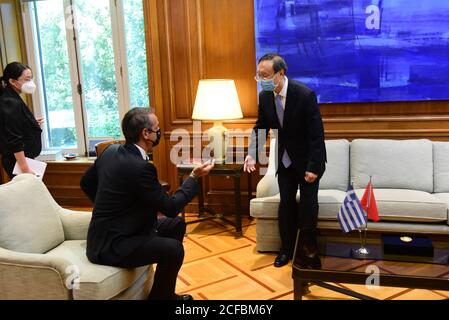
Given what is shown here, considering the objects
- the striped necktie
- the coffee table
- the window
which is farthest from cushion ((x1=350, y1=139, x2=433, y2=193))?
the window

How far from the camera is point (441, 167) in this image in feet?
9.99

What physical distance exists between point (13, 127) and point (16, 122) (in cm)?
4

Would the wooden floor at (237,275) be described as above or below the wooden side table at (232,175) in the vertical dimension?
below

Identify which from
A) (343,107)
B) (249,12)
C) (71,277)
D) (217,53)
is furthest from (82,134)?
(71,277)

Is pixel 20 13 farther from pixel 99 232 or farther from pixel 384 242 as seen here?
pixel 384 242

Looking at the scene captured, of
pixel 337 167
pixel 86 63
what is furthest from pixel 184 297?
pixel 86 63

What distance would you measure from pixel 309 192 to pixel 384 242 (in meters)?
0.60

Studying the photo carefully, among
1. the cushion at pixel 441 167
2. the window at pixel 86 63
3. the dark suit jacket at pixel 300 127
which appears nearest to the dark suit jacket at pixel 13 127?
the window at pixel 86 63

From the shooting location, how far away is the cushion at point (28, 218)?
1.98 m

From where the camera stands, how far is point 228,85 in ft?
11.0

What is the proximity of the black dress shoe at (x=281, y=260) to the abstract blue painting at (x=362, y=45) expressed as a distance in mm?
1329

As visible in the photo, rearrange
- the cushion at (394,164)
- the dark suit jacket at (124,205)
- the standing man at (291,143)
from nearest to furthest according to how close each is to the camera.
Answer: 1. the dark suit jacket at (124,205)
2. the standing man at (291,143)
3. the cushion at (394,164)

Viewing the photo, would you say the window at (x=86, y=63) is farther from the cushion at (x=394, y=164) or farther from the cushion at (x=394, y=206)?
the cushion at (x=394, y=164)

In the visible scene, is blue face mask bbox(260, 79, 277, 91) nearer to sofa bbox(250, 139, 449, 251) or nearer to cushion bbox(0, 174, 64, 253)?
sofa bbox(250, 139, 449, 251)
